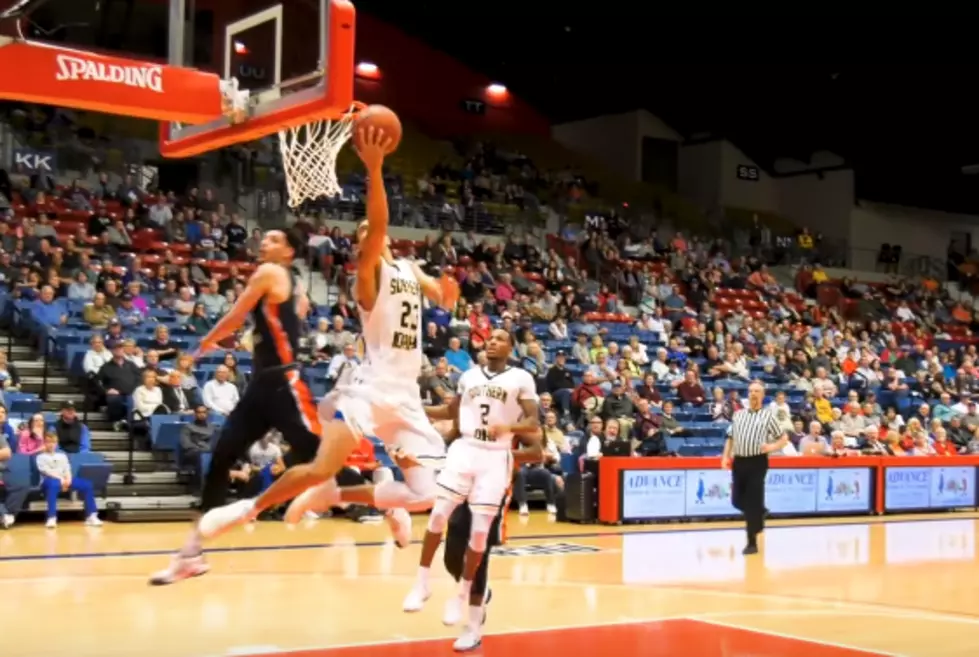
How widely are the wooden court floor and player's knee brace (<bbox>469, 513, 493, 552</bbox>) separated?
24.8 inches

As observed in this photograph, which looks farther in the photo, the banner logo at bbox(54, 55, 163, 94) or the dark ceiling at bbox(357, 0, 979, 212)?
the dark ceiling at bbox(357, 0, 979, 212)

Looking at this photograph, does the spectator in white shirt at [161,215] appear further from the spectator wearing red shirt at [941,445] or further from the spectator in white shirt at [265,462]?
the spectator wearing red shirt at [941,445]

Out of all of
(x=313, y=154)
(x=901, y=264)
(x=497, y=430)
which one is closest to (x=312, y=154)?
(x=313, y=154)

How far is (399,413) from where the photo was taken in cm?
654

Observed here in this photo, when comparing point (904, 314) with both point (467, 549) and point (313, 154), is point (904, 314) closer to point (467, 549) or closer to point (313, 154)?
point (313, 154)

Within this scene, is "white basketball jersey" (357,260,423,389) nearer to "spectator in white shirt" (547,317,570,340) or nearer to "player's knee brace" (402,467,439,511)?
"player's knee brace" (402,467,439,511)

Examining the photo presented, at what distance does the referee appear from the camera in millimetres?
12844

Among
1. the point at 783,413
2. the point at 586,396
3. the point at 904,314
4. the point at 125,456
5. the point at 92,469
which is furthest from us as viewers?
the point at 904,314

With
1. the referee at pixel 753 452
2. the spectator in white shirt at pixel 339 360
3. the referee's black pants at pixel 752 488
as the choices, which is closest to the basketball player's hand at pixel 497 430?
the referee at pixel 753 452

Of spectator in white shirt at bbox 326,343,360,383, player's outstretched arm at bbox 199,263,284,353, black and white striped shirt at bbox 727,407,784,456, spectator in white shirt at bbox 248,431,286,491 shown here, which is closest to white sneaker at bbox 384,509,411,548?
player's outstretched arm at bbox 199,263,284,353

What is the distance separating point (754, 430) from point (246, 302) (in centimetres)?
762

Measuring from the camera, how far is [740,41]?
27172 mm

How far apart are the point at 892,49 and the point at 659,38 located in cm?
523

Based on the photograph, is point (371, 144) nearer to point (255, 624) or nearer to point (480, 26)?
point (255, 624)
